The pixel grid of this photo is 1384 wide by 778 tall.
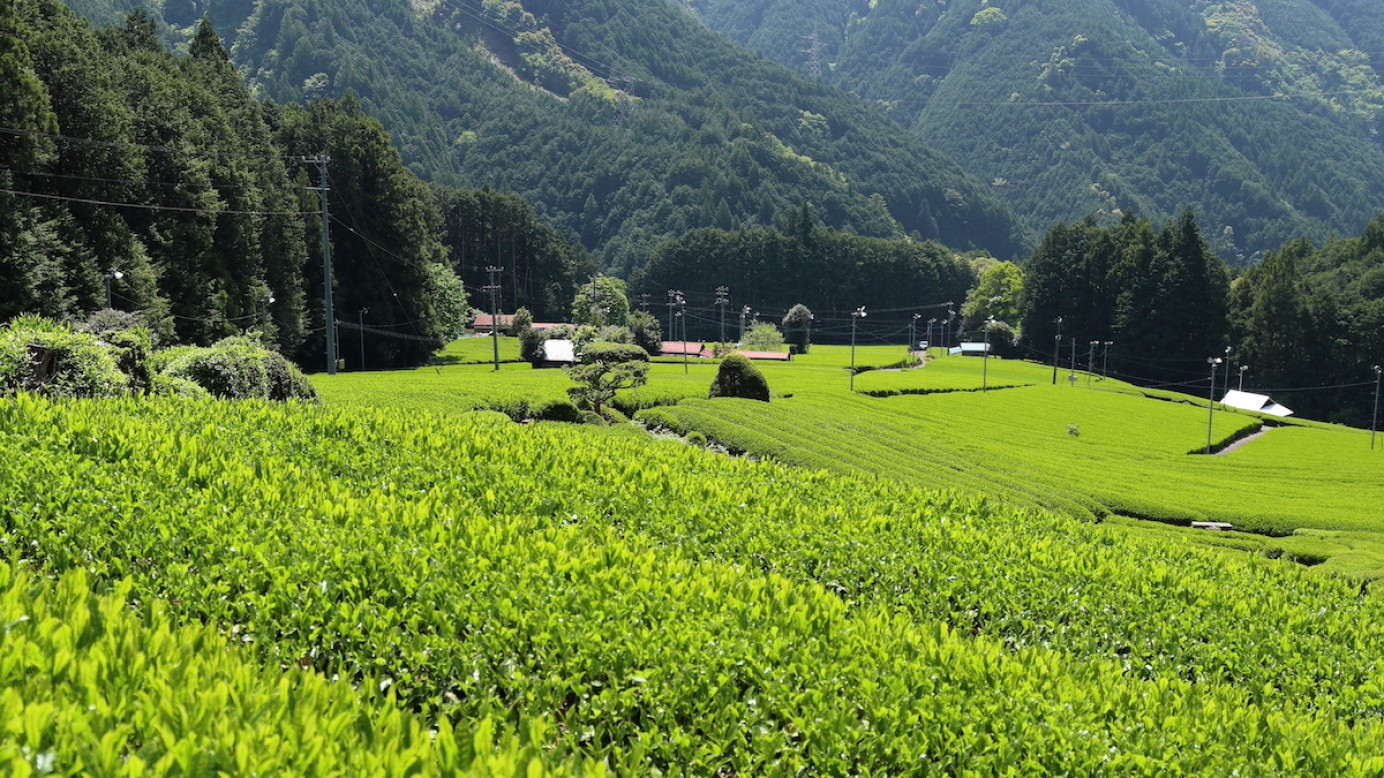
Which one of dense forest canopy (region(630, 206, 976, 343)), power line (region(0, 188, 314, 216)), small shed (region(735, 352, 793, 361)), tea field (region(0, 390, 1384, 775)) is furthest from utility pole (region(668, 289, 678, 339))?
tea field (region(0, 390, 1384, 775))

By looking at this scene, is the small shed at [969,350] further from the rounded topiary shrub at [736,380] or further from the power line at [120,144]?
the power line at [120,144]

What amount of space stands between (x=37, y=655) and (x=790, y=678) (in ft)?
12.1

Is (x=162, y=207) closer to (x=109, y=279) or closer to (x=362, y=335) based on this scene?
(x=109, y=279)

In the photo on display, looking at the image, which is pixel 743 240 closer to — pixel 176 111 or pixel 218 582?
pixel 176 111

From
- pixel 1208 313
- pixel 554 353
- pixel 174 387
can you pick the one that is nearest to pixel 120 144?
pixel 174 387

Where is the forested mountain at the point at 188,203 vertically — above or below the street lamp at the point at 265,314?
above

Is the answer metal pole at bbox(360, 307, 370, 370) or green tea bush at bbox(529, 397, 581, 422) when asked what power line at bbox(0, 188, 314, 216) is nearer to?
metal pole at bbox(360, 307, 370, 370)

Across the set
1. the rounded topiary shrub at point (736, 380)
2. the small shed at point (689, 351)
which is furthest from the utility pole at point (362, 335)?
the small shed at point (689, 351)

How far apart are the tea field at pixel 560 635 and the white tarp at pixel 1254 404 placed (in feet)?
280

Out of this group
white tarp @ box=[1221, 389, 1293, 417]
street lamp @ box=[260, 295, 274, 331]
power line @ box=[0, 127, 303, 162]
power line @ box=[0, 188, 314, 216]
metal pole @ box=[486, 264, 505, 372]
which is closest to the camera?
power line @ box=[0, 127, 303, 162]

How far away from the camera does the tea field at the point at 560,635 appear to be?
3.97 meters

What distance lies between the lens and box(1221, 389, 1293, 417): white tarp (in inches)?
3292

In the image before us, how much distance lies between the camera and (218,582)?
5770mm

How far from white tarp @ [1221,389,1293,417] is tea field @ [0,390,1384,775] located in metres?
85.2
